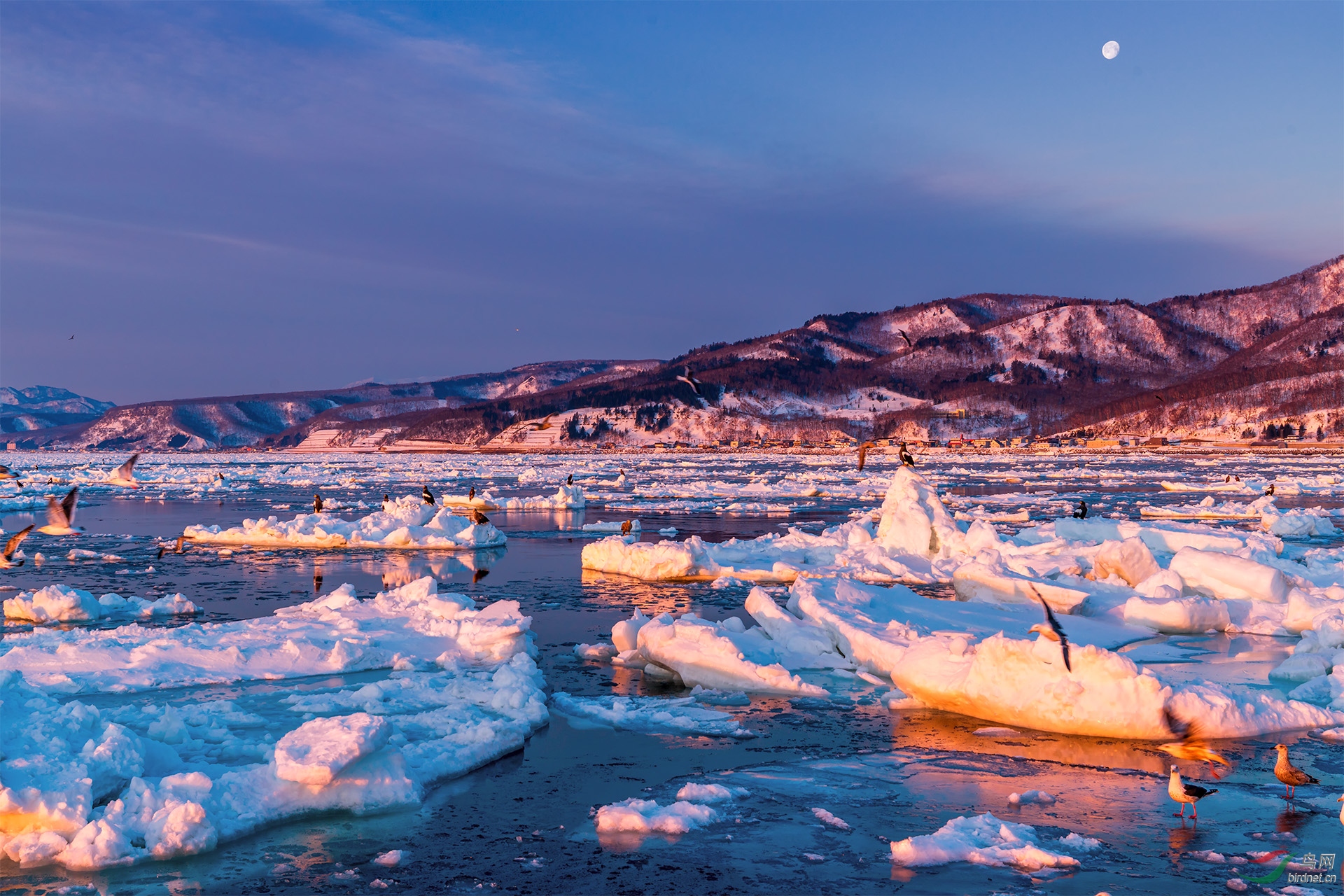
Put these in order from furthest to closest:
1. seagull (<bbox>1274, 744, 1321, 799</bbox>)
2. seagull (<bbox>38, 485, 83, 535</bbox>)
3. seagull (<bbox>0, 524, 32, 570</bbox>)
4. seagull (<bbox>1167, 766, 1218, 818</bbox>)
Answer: seagull (<bbox>38, 485, 83, 535</bbox>), seagull (<bbox>0, 524, 32, 570</bbox>), seagull (<bbox>1274, 744, 1321, 799</bbox>), seagull (<bbox>1167, 766, 1218, 818</bbox>)

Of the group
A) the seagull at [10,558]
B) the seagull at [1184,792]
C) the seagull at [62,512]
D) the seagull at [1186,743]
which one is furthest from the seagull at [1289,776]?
the seagull at [10,558]

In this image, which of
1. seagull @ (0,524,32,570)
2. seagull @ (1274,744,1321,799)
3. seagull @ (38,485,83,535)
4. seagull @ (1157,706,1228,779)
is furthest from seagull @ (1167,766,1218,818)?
seagull @ (0,524,32,570)

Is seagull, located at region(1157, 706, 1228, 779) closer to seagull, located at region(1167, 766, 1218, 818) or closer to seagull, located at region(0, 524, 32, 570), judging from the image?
seagull, located at region(1167, 766, 1218, 818)

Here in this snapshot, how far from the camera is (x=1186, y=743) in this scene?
959 centimetres

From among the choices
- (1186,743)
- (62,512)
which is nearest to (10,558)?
(62,512)

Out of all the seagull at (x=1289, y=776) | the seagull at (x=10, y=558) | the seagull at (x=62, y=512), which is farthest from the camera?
the seagull at (x=62, y=512)

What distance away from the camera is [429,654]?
12.9 metres

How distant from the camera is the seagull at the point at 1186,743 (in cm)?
912

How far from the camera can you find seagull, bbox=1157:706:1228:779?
912cm

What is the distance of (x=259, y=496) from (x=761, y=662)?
128 feet

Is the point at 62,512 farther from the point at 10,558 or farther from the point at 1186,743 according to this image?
the point at 1186,743

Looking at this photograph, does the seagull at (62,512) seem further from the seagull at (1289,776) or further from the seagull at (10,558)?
the seagull at (1289,776)

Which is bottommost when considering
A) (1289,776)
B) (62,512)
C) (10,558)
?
(1289,776)

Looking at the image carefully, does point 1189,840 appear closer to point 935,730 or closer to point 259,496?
point 935,730
